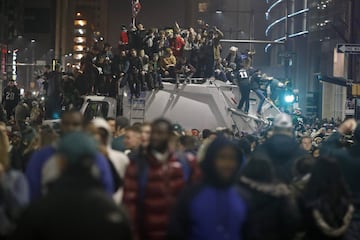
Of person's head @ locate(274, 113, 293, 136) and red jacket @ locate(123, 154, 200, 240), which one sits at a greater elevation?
person's head @ locate(274, 113, 293, 136)

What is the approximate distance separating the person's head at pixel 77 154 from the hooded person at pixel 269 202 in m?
1.69

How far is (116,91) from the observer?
64.0 ft

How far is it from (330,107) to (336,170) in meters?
38.6

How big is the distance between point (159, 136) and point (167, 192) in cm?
45

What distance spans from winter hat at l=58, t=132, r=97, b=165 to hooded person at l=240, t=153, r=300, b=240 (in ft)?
5.56

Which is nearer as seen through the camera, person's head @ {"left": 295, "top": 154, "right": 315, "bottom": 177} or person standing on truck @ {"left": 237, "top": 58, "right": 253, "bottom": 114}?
person's head @ {"left": 295, "top": 154, "right": 315, "bottom": 177}

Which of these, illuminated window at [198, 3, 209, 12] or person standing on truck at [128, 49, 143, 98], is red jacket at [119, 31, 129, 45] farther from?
illuminated window at [198, 3, 209, 12]

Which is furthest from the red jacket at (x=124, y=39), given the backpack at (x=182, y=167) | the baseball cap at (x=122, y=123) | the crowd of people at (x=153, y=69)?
the backpack at (x=182, y=167)

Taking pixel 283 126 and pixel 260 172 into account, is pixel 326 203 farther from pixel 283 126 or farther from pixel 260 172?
pixel 283 126

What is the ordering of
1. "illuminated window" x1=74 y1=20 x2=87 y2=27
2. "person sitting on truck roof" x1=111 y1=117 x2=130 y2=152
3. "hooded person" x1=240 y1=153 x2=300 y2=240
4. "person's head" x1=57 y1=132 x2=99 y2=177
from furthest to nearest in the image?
"illuminated window" x1=74 y1=20 x2=87 y2=27 < "person sitting on truck roof" x1=111 y1=117 x2=130 y2=152 < "hooded person" x1=240 y1=153 x2=300 y2=240 < "person's head" x1=57 y1=132 x2=99 y2=177

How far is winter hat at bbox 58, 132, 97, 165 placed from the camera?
4.72 metres

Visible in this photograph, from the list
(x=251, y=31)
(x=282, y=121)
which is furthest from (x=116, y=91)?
(x=251, y=31)

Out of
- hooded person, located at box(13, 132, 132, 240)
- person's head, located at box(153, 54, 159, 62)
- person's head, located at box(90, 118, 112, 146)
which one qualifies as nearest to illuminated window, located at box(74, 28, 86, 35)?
person's head, located at box(153, 54, 159, 62)

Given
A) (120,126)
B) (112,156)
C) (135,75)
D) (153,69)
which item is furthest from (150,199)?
(153,69)
